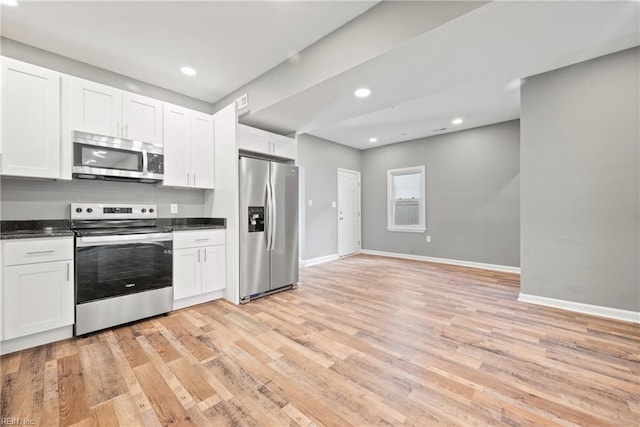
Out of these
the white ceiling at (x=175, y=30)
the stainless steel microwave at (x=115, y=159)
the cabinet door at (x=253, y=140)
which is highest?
the white ceiling at (x=175, y=30)

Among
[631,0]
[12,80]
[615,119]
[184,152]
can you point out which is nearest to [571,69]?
[615,119]

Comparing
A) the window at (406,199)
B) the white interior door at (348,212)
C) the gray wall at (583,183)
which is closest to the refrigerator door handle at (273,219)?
the white interior door at (348,212)

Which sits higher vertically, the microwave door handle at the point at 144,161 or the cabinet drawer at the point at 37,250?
the microwave door handle at the point at 144,161

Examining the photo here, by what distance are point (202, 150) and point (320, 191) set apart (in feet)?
9.00

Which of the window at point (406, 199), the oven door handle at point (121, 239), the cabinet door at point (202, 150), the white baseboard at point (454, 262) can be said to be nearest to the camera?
the oven door handle at point (121, 239)

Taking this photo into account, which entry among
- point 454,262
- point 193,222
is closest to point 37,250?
point 193,222

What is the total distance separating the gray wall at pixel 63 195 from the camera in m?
2.35

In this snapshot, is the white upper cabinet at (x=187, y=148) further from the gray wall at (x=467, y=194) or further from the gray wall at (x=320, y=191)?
the gray wall at (x=467, y=194)

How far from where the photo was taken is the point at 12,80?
212cm

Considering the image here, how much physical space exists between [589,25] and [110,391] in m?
4.14

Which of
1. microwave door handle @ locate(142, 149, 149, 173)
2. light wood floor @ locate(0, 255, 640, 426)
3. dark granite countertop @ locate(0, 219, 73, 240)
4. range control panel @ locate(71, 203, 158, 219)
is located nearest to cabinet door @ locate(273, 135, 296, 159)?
microwave door handle @ locate(142, 149, 149, 173)

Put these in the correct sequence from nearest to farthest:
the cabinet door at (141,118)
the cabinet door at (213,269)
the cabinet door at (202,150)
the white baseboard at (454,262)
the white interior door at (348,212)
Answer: the cabinet door at (141,118) → the cabinet door at (213,269) → the cabinet door at (202,150) → the white baseboard at (454,262) → the white interior door at (348,212)

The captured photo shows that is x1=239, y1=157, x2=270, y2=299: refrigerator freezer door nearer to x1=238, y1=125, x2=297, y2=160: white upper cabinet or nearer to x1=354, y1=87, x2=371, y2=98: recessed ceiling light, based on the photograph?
x1=238, y1=125, x2=297, y2=160: white upper cabinet

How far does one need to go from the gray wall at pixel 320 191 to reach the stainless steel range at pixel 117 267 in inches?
109
